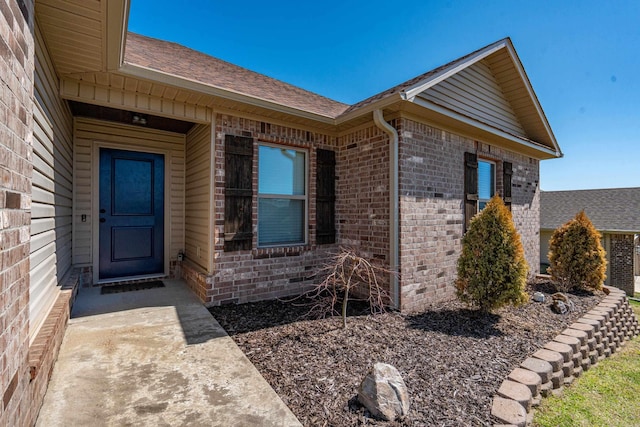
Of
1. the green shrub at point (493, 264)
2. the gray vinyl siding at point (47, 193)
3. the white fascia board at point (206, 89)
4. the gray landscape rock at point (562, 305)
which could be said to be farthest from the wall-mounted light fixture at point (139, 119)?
the gray landscape rock at point (562, 305)

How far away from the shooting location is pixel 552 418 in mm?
2383

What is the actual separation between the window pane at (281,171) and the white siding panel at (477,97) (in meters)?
2.17

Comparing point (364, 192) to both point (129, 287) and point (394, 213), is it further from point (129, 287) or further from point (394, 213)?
point (129, 287)

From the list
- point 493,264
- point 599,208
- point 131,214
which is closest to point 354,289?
point 493,264

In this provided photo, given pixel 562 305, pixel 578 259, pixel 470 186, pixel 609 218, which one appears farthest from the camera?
pixel 609 218

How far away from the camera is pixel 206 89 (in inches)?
141

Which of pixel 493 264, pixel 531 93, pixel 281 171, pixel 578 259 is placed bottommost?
pixel 578 259

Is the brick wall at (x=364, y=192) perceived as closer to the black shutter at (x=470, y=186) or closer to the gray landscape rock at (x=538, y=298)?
the black shutter at (x=470, y=186)

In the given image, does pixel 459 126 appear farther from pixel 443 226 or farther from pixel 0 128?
pixel 0 128

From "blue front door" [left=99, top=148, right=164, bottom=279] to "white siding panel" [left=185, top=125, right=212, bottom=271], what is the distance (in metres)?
0.51

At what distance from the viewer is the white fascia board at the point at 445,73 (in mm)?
3828

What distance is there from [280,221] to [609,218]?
1778cm

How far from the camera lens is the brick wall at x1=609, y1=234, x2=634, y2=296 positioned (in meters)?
12.2

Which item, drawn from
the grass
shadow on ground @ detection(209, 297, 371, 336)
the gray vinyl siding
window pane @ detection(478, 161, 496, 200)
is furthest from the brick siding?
the grass
